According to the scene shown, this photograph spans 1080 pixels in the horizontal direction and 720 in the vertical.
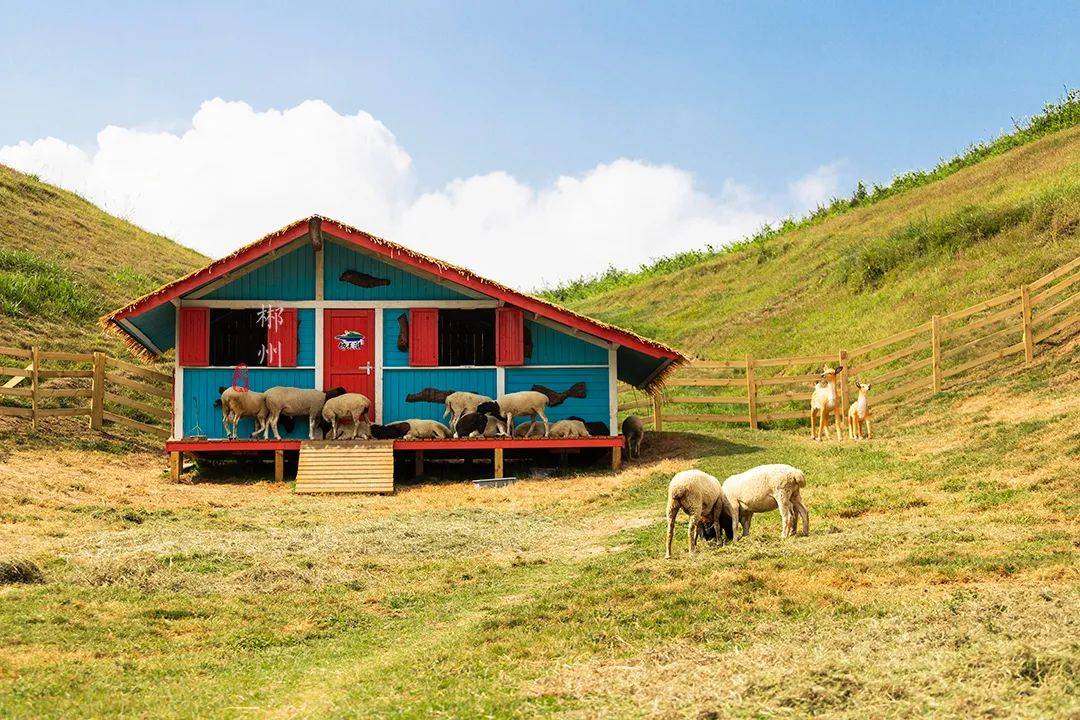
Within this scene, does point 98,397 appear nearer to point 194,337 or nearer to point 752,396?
point 194,337

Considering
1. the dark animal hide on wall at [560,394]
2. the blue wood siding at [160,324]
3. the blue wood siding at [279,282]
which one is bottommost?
the dark animal hide on wall at [560,394]

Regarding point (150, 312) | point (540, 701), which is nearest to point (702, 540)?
point (540, 701)

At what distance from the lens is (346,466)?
76.7 feet

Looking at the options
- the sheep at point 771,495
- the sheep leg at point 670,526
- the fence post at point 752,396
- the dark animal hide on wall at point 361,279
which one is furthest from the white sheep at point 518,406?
the sheep leg at point 670,526

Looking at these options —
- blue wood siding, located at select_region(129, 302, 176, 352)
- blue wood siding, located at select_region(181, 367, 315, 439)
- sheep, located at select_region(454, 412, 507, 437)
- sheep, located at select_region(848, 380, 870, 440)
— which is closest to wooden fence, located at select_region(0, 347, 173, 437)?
blue wood siding, located at select_region(129, 302, 176, 352)

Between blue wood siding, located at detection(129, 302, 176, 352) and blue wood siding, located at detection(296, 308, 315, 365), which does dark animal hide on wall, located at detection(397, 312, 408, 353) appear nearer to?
blue wood siding, located at detection(296, 308, 315, 365)

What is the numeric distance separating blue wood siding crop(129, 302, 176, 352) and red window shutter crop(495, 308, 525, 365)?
747 centimetres

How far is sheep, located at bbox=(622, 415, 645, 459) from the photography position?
26.0 meters

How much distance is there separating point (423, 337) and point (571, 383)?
11.5ft

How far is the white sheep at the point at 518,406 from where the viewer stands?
2480 cm

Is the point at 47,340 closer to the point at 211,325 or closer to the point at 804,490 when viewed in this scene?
the point at 211,325

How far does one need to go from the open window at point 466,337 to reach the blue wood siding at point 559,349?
2.92ft

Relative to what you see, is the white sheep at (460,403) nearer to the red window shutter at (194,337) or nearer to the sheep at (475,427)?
the sheep at (475,427)

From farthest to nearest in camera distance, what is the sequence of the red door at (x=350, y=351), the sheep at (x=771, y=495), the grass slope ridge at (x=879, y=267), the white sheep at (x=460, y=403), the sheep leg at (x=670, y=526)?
1. the grass slope ridge at (x=879, y=267)
2. the red door at (x=350, y=351)
3. the white sheep at (x=460, y=403)
4. the sheep at (x=771, y=495)
5. the sheep leg at (x=670, y=526)
